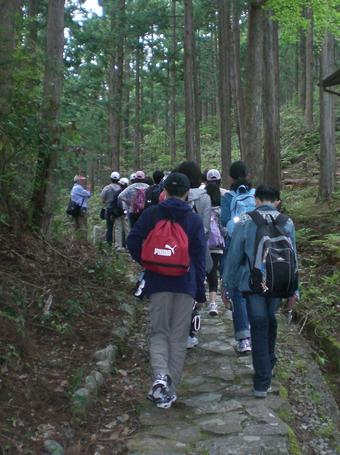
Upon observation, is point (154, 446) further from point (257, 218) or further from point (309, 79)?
point (309, 79)

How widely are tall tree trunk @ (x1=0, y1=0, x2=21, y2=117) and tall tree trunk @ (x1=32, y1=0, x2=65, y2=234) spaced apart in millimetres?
486

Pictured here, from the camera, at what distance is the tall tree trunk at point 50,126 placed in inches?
250

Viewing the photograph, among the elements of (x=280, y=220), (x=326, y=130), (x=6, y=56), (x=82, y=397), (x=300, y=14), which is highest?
(x=300, y=14)

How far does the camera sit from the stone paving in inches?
157

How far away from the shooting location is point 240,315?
19.3 ft

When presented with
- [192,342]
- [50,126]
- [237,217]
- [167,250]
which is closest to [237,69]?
[50,126]

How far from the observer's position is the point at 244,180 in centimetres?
611

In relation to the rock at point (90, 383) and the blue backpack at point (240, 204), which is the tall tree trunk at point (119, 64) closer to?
the blue backpack at point (240, 204)

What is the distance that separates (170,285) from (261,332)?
93cm

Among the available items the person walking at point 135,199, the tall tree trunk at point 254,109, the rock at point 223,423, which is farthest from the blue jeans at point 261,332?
the tall tree trunk at point 254,109

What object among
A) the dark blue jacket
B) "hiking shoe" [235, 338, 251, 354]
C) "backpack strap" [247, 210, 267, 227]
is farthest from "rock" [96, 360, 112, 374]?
"backpack strap" [247, 210, 267, 227]

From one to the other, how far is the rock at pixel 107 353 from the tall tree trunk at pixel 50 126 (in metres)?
2.34

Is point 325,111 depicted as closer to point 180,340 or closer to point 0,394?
point 180,340

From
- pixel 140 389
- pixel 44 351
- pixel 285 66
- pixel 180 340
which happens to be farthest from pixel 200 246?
pixel 285 66
